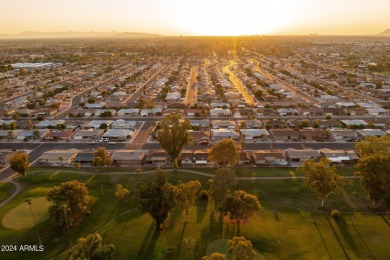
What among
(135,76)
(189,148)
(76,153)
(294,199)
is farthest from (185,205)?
(135,76)

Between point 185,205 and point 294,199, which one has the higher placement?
point 185,205

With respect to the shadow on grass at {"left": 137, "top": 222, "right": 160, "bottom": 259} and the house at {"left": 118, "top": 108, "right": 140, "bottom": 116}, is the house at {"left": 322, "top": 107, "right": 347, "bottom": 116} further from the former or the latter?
the shadow on grass at {"left": 137, "top": 222, "right": 160, "bottom": 259}

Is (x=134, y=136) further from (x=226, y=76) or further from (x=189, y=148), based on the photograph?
(x=226, y=76)

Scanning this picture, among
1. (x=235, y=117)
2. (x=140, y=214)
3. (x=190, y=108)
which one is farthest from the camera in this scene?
(x=190, y=108)

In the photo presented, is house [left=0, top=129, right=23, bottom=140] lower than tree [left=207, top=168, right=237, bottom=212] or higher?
lower

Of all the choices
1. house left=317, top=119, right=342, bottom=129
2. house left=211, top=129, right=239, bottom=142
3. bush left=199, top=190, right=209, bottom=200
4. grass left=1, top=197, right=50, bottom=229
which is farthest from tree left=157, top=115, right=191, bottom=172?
house left=317, top=119, right=342, bottom=129

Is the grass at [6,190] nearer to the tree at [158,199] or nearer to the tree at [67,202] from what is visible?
the tree at [67,202]
